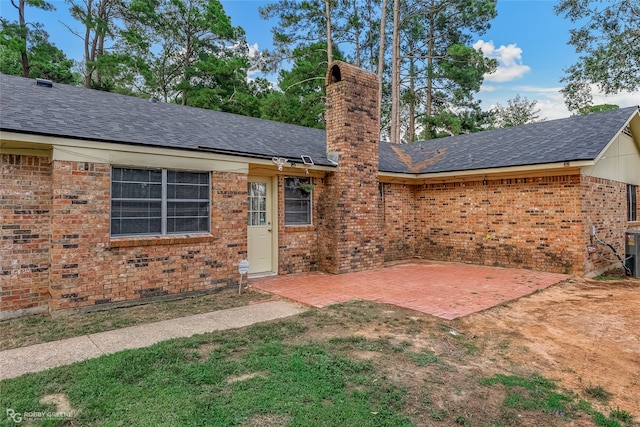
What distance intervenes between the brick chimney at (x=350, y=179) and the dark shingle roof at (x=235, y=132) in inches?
27.5

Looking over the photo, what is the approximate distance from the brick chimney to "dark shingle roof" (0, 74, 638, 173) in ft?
2.29

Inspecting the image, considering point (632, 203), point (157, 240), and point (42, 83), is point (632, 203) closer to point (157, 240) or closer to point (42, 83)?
point (157, 240)

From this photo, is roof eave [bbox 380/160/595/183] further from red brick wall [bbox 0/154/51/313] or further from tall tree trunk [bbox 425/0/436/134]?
tall tree trunk [bbox 425/0/436/134]

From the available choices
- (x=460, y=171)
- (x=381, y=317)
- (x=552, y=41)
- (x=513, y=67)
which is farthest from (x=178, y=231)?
(x=513, y=67)

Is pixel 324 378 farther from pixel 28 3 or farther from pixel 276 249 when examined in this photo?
pixel 28 3

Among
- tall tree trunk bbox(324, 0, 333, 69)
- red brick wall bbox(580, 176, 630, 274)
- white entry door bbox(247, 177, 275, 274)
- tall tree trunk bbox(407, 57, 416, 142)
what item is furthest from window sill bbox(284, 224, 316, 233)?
tall tree trunk bbox(407, 57, 416, 142)

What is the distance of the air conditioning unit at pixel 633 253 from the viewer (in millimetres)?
9094

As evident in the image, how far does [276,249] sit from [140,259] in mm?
3194

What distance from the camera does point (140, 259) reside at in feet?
20.1

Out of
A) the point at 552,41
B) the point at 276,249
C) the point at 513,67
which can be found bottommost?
the point at 276,249

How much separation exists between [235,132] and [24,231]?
484 centimetres

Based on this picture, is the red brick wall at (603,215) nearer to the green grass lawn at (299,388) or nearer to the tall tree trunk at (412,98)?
the green grass lawn at (299,388)

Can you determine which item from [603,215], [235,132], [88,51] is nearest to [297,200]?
[235,132]

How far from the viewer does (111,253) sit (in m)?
5.84
